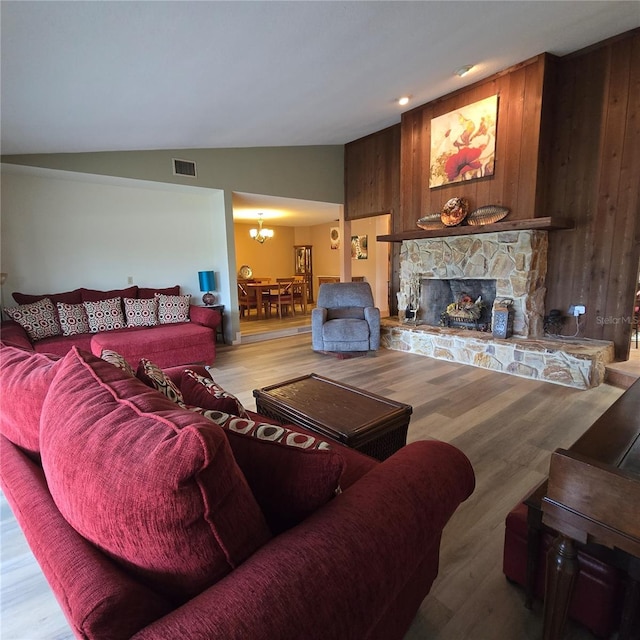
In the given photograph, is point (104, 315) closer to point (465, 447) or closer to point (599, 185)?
point (465, 447)

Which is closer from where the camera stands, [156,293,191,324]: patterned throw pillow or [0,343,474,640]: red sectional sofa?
[0,343,474,640]: red sectional sofa

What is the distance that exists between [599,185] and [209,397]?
14.3ft

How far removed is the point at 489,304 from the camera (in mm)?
4559

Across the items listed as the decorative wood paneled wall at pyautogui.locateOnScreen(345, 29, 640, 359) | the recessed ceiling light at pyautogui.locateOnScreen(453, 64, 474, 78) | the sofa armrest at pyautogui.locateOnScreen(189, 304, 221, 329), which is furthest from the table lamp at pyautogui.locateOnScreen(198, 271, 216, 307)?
the recessed ceiling light at pyautogui.locateOnScreen(453, 64, 474, 78)

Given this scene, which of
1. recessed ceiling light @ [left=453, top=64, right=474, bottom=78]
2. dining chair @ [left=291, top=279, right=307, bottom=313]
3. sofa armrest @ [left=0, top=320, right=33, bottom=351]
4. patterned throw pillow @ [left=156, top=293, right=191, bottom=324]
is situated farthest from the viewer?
dining chair @ [left=291, top=279, right=307, bottom=313]

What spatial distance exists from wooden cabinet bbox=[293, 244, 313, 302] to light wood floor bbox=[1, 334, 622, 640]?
15.9ft

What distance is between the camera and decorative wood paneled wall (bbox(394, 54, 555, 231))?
3.71m

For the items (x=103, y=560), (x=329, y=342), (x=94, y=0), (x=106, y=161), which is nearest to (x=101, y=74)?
(x=94, y=0)

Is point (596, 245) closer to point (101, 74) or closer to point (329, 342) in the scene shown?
point (329, 342)

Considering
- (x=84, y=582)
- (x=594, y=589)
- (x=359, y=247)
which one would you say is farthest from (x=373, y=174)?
(x=84, y=582)

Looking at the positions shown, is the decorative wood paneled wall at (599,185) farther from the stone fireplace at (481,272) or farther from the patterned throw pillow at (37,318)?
the patterned throw pillow at (37,318)

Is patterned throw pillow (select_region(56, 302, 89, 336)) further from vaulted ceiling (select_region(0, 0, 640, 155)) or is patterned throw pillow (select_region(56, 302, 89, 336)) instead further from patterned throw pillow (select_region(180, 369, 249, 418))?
patterned throw pillow (select_region(180, 369, 249, 418))

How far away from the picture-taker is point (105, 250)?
464 centimetres

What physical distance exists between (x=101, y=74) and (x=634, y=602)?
3.69 metres
